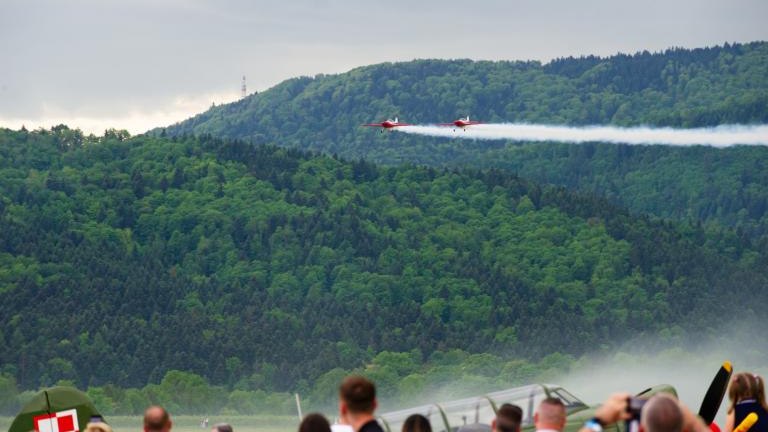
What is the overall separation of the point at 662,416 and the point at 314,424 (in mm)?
3430

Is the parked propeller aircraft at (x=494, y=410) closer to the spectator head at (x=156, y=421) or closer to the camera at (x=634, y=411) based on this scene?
the spectator head at (x=156, y=421)

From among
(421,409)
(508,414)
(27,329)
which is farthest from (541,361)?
(508,414)

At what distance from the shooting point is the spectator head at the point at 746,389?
19938 mm

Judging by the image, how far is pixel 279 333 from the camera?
19250 cm

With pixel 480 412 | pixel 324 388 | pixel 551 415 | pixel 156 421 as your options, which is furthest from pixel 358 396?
pixel 324 388

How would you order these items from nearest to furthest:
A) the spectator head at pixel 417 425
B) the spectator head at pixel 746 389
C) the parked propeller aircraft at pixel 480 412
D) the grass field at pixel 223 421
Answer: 1. the spectator head at pixel 417 425
2. the spectator head at pixel 746 389
3. the parked propeller aircraft at pixel 480 412
4. the grass field at pixel 223 421

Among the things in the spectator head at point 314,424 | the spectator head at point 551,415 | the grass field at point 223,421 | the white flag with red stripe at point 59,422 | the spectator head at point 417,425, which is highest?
the spectator head at point 314,424

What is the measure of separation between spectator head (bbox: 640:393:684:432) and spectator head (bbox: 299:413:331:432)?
314 cm

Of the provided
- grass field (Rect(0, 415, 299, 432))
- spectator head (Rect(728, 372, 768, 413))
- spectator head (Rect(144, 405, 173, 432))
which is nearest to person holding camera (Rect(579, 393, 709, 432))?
spectator head (Rect(144, 405, 173, 432))

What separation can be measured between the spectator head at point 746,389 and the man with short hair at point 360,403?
6254 millimetres

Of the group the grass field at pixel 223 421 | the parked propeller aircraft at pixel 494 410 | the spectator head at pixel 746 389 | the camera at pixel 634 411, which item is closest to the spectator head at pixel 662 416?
the camera at pixel 634 411

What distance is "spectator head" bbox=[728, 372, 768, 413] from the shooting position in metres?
19.9

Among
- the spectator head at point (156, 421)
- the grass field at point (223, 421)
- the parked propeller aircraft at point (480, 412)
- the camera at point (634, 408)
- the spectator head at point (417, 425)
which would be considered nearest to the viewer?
the camera at point (634, 408)

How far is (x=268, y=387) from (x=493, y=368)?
24.7 m
